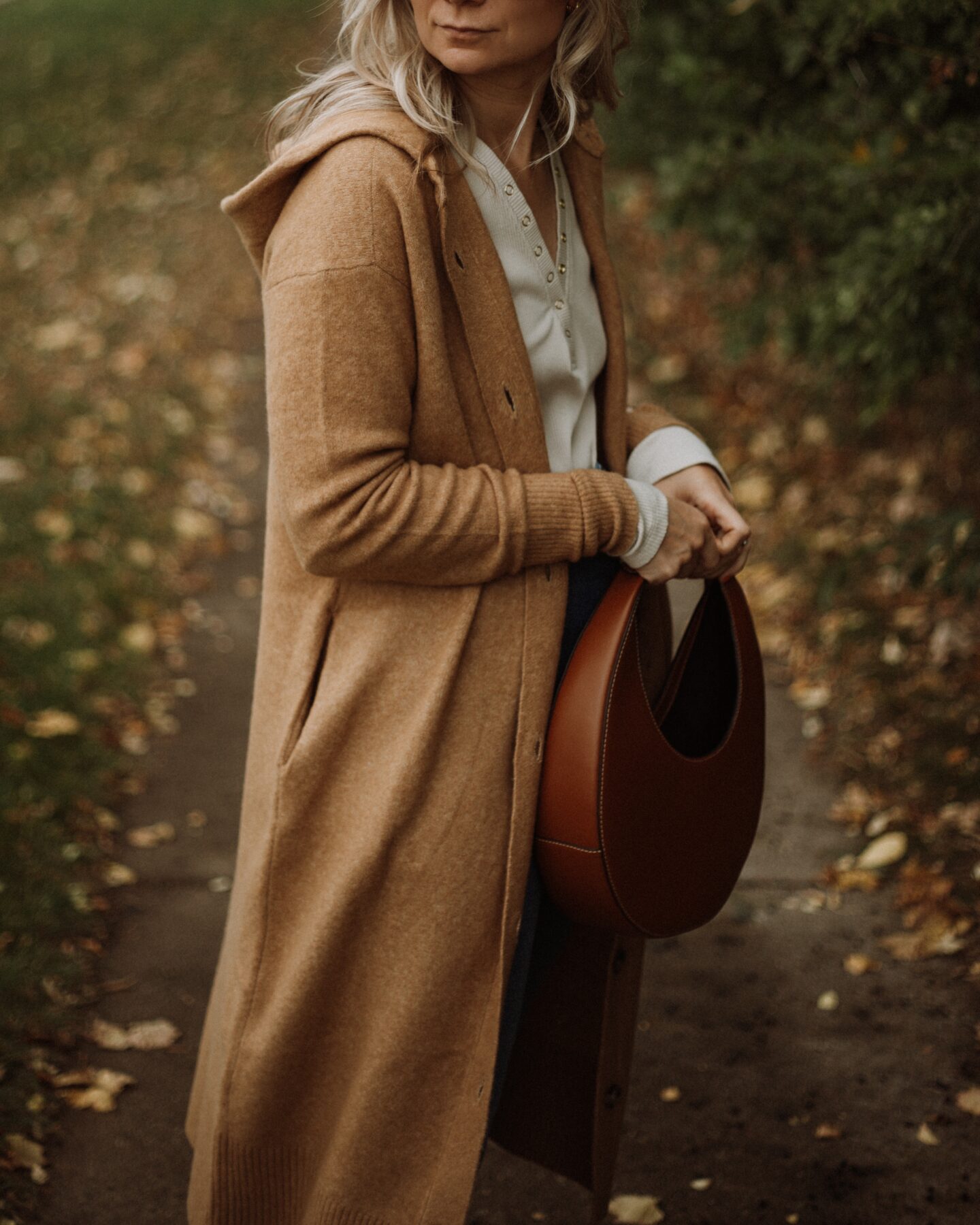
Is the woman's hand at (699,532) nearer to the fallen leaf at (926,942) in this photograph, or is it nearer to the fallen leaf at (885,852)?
the fallen leaf at (926,942)

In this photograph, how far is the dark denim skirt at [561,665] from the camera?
1675mm

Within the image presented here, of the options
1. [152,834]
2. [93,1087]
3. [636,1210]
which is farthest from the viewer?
[152,834]

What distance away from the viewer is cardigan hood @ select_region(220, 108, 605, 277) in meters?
1.44

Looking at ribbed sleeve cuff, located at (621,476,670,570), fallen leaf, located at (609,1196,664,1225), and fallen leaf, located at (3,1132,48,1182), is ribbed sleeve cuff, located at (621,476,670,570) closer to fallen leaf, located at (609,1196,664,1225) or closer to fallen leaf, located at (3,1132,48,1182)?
fallen leaf, located at (609,1196,664,1225)

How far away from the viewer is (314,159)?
4.80 ft

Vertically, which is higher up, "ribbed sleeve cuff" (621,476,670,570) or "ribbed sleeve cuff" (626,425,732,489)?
"ribbed sleeve cuff" (626,425,732,489)

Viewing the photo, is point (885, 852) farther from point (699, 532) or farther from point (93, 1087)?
point (93, 1087)

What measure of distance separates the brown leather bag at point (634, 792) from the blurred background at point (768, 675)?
2.97ft

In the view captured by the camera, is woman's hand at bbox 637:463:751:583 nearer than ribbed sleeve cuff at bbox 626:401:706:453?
Yes

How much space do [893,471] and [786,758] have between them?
141 cm

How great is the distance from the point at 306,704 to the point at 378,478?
1.21 ft

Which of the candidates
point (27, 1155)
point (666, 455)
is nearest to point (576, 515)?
point (666, 455)

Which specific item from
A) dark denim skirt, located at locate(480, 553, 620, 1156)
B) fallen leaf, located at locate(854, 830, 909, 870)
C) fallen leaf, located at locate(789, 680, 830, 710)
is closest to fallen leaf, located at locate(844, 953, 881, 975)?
fallen leaf, located at locate(854, 830, 909, 870)

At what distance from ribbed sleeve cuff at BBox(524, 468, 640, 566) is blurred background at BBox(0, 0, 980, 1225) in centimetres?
136
